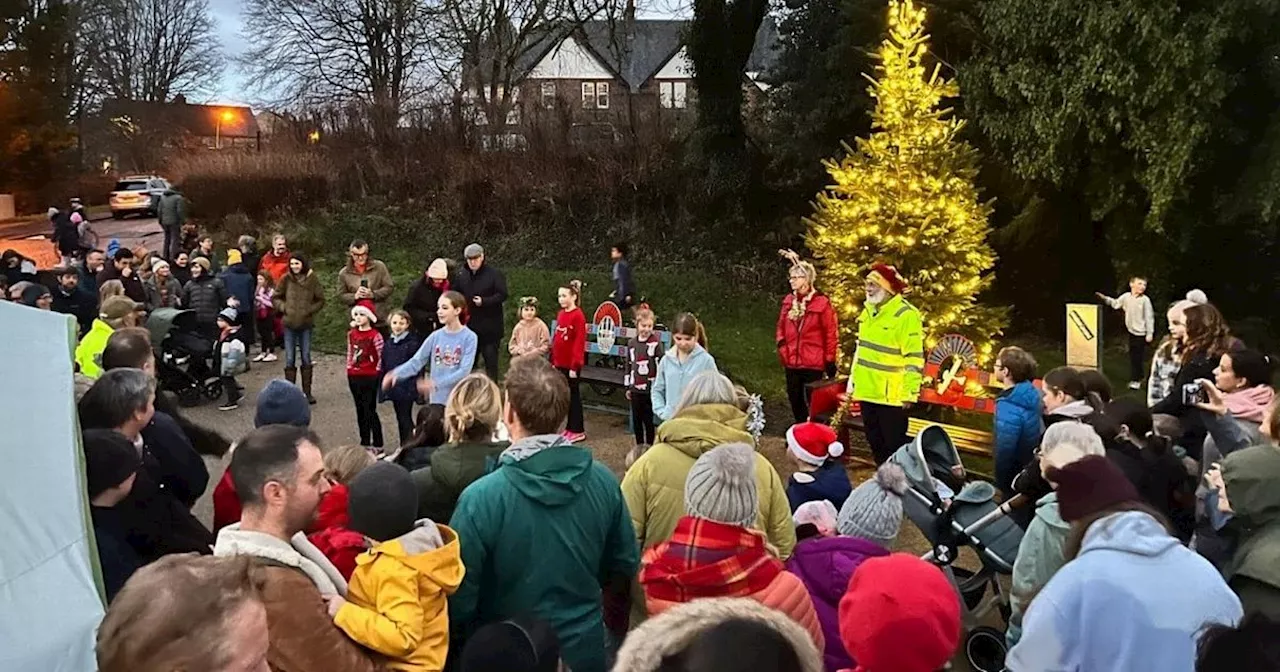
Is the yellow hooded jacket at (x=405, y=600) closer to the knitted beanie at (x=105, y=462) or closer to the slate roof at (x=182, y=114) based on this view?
the knitted beanie at (x=105, y=462)

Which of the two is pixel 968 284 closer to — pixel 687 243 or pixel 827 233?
pixel 827 233

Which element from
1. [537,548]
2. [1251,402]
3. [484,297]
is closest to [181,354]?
[484,297]

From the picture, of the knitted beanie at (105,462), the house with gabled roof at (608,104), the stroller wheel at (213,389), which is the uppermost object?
the house with gabled roof at (608,104)

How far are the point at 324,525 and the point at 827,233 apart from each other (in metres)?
8.35

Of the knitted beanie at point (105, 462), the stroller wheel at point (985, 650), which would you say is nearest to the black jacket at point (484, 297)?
the stroller wheel at point (985, 650)

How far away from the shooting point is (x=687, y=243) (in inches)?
813

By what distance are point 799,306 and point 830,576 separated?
5.86 metres

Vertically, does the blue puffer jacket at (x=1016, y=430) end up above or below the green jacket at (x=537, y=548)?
below

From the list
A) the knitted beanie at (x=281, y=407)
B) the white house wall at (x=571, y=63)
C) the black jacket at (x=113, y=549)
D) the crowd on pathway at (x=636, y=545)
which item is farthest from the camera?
the white house wall at (x=571, y=63)

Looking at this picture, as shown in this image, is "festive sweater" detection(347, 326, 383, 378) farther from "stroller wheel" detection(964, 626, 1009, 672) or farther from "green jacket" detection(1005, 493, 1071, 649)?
"green jacket" detection(1005, 493, 1071, 649)

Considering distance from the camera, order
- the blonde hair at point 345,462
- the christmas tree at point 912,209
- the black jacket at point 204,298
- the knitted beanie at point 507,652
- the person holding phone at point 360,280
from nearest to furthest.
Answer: the knitted beanie at point 507,652
the blonde hair at point 345,462
the person holding phone at point 360,280
the christmas tree at point 912,209
the black jacket at point 204,298

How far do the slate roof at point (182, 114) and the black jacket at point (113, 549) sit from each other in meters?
45.1

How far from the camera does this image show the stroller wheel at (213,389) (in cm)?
1123

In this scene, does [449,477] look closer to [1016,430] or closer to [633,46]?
[1016,430]
